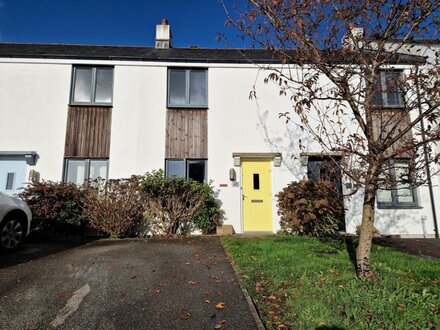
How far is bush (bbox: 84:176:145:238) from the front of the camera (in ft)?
25.9

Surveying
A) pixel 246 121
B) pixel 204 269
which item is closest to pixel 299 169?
pixel 246 121

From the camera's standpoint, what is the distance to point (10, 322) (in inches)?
120

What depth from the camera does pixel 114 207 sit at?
7.91 m

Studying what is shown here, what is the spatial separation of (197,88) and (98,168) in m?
4.39

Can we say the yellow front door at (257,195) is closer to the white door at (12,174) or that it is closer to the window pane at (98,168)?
the window pane at (98,168)

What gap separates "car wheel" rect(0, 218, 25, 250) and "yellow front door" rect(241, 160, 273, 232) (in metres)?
6.05

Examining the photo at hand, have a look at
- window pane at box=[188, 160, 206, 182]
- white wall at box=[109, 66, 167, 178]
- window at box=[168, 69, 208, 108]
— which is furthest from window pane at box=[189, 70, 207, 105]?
window pane at box=[188, 160, 206, 182]

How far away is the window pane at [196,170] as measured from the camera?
30.5ft

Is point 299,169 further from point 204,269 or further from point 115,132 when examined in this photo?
point 115,132

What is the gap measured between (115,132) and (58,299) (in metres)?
6.53

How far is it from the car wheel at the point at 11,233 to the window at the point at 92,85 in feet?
15.9

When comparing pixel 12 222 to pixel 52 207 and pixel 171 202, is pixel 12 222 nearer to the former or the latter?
pixel 52 207

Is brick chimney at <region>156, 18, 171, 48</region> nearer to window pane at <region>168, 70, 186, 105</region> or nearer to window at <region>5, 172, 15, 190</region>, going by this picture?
window pane at <region>168, 70, 186, 105</region>

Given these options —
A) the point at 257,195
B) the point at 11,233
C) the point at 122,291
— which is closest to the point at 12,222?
the point at 11,233
